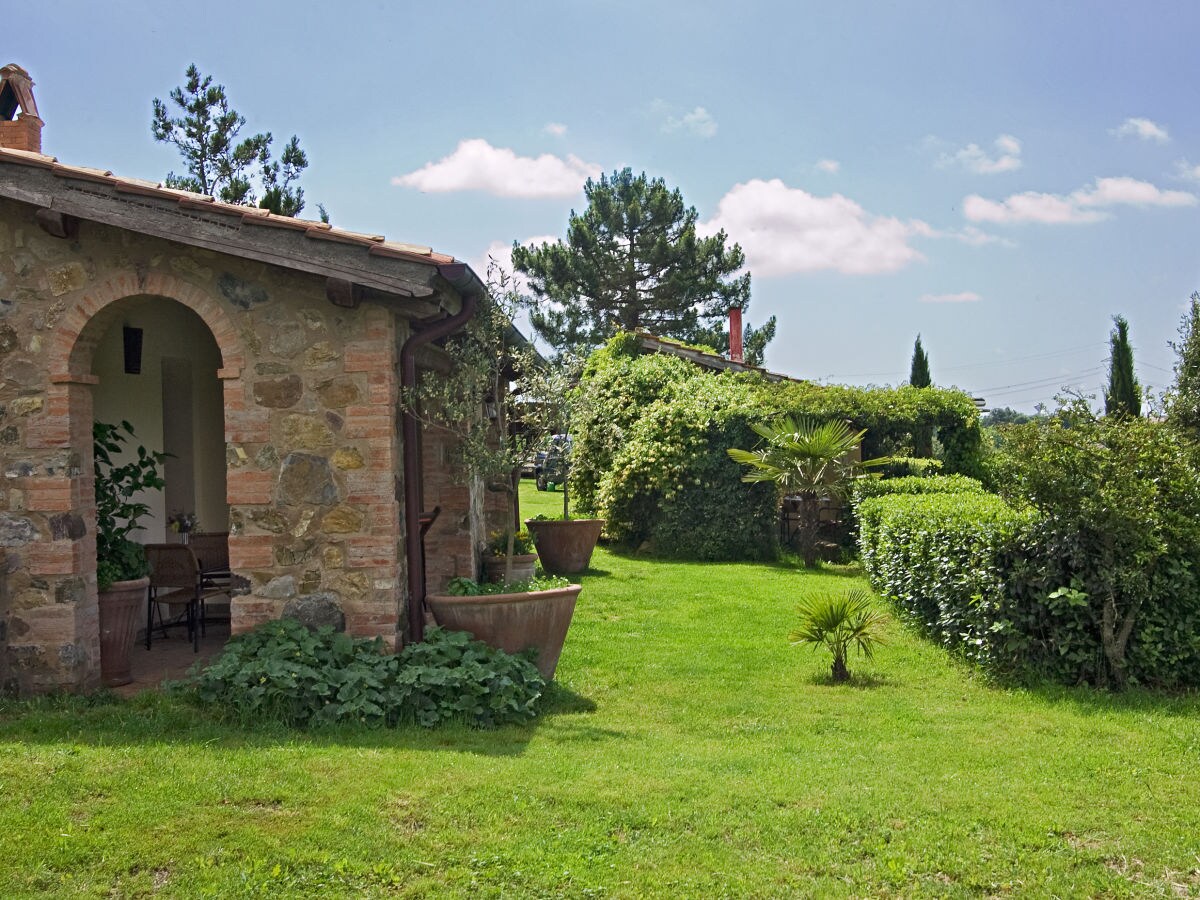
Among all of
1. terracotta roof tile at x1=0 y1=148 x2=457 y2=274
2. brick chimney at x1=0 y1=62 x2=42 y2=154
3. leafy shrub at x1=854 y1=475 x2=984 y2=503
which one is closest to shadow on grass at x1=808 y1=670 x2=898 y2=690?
terracotta roof tile at x1=0 y1=148 x2=457 y2=274

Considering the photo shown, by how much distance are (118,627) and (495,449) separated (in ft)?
9.65

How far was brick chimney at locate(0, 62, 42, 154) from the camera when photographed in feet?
28.2

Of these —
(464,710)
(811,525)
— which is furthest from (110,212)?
(811,525)

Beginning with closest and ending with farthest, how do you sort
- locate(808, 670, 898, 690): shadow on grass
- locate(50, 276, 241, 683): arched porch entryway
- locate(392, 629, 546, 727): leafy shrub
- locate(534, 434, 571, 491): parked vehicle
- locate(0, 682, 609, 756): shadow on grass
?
locate(0, 682, 609, 756): shadow on grass, locate(392, 629, 546, 727): leafy shrub, locate(808, 670, 898, 690): shadow on grass, locate(534, 434, 571, 491): parked vehicle, locate(50, 276, 241, 683): arched porch entryway

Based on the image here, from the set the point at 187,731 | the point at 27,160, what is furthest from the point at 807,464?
the point at 27,160

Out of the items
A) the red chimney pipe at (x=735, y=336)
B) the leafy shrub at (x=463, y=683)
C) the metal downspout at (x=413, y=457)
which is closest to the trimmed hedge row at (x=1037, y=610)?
the leafy shrub at (x=463, y=683)

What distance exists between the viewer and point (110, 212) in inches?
260

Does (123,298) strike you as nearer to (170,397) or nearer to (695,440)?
(170,397)

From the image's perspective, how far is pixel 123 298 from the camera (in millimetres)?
6926

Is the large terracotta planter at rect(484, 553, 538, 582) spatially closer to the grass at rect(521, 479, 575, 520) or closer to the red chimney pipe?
the grass at rect(521, 479, 575, 520)

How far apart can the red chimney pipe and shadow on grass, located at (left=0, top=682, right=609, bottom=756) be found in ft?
61.1

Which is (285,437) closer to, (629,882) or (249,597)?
(249,597)

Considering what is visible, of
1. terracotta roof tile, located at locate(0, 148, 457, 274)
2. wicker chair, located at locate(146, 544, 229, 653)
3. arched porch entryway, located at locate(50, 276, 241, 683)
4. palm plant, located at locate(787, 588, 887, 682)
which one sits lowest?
palm plant, located at locate(787, 588, 887, 682)

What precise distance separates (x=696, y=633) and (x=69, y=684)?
543 centimetres
